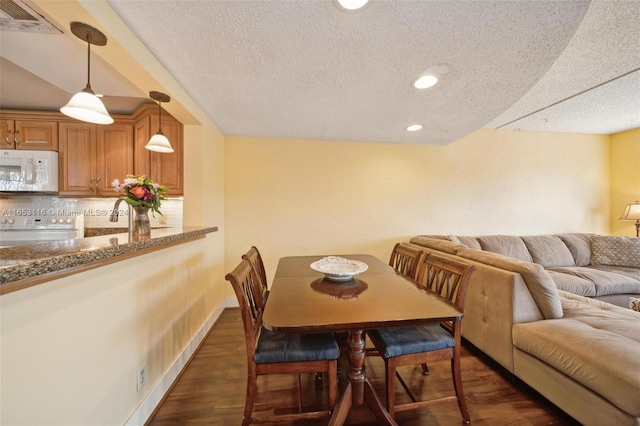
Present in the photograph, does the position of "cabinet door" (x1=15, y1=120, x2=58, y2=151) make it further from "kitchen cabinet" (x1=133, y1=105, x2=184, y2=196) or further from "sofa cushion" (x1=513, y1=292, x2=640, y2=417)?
"sofa cushion" (x1=513, y1=292, x2=640, y2=417)

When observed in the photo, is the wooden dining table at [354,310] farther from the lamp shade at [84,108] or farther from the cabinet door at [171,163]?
the cabinet door at [171,163]

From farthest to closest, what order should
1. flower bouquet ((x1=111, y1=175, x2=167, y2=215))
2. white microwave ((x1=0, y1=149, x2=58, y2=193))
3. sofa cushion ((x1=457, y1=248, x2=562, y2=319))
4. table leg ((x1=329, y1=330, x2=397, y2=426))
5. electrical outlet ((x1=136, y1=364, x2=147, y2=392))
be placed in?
white microwave ((x1=0, y1=149, x2=58, y2=193)) < sofa cushion ((x1=457, y1=248, x2=562, y2=319)) < flower bouquet ((x1=111, y1=175, x2=167, y2=215)) < electrical outlet ((x1=136, y1=364, x2=147, y2=392)) < table leg ((x1=329, y1=330, x2=397, y2=426))

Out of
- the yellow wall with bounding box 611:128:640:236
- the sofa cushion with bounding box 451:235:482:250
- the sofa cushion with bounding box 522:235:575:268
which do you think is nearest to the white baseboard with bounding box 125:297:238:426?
the sofa cushion with bounding box 451:235:482:250

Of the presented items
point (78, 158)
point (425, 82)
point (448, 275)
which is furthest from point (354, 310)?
point (78, 158)

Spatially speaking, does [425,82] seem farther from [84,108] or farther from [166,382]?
[166,382]

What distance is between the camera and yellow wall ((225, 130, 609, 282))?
3.04 metres

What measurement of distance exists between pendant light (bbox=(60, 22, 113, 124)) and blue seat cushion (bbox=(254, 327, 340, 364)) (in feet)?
5.15

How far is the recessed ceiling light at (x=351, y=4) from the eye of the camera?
1091 millimetres

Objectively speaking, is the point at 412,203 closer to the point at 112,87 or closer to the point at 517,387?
the point at 517,387

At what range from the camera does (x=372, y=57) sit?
4.88ft

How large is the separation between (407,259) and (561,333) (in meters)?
0.99

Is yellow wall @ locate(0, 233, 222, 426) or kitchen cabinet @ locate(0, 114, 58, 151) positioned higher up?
kitchen cabinet @ locate(0, 114, 58, 151)

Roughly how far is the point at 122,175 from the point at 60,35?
156 cm

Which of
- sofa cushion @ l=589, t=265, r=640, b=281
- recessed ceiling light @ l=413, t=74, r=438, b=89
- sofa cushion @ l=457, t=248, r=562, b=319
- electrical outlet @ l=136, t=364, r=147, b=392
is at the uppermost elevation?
recessed ceiling light @ l=413, t=74, r=438, b=89
